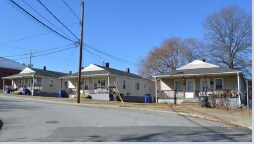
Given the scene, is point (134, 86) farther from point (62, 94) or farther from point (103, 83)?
point (62, 94)

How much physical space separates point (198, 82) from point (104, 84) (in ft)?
48.4

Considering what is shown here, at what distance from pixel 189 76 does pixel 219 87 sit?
3.37 metres

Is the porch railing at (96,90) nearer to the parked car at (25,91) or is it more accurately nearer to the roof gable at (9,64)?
the parked car at (25,91)

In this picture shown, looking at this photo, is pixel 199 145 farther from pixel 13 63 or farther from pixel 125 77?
pixel 13 63

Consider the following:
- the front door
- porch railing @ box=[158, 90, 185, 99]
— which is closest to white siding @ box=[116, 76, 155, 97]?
porch railing @ box=[158, 90, 185, 99]

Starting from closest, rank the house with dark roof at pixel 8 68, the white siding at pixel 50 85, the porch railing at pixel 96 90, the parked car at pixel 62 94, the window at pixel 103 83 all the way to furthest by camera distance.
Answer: the porch railing at pixel 96 90 < the window at pixel 103 83 < the parked car at pixel 62 94 < the white siding at pixel 50 85 < the house with dark roof at pixel 8 68

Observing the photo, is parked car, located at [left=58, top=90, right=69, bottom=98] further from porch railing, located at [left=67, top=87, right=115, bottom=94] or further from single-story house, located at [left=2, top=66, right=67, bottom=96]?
single-story house, located at [left=2, top=66, right=67, bottom=96]

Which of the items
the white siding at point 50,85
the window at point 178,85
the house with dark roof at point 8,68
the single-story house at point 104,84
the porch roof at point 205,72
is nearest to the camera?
the porch roof at point 205,72

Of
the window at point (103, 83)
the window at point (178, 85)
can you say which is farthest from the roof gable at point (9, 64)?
the window at point (178, 85)

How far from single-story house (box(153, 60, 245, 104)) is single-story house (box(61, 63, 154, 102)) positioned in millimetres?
8112

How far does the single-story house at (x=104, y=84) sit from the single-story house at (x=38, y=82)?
13.0 ft

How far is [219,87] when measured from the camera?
1473 inches

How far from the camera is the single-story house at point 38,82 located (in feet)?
180

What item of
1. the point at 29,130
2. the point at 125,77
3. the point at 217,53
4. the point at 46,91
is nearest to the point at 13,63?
the point at 46,91
